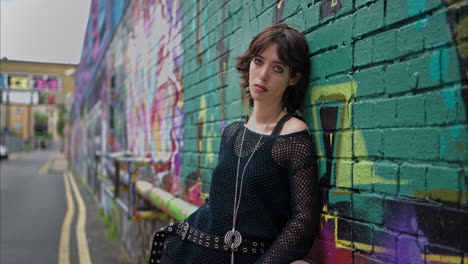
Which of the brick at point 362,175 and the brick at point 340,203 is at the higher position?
the brick at point 362,175

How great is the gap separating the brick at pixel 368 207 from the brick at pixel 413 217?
4cm

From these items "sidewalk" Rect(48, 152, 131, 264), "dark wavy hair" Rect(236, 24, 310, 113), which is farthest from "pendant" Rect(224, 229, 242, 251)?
"sidewalk" Rect(48, 152, 131, 264)

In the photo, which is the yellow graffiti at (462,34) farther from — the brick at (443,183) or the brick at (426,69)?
the brick at (443,183)

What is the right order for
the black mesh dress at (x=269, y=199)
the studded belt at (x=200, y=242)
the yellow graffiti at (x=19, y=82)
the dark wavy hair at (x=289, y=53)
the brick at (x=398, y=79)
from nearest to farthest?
the brick at (x=398, y=79) < the black mesh dress at (x=269, y=199) < the studded belt at (x=200, y=242) < the dark wavy hair at (x=289, y=53) < the yellow graffiti at (x=19, y=82)

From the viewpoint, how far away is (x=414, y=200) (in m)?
1.51

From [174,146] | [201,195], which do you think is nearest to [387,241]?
[201,195]

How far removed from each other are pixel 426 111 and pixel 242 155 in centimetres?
82

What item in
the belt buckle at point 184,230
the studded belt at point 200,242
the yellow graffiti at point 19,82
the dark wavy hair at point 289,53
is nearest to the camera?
the studded belt at point 200,242

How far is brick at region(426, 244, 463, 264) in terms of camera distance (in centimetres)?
133

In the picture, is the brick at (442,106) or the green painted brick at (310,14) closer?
the brick at (442,106)

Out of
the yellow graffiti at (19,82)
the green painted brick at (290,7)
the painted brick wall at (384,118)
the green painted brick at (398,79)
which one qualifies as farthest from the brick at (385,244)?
the yellow graffiti at (19,82)

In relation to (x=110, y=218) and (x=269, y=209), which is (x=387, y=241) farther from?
(x=110, y=218)

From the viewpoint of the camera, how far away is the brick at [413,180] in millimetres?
1474

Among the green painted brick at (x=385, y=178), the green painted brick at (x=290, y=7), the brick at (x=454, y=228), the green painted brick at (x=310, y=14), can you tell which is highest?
the green painted brick at (x=290, y=7)
